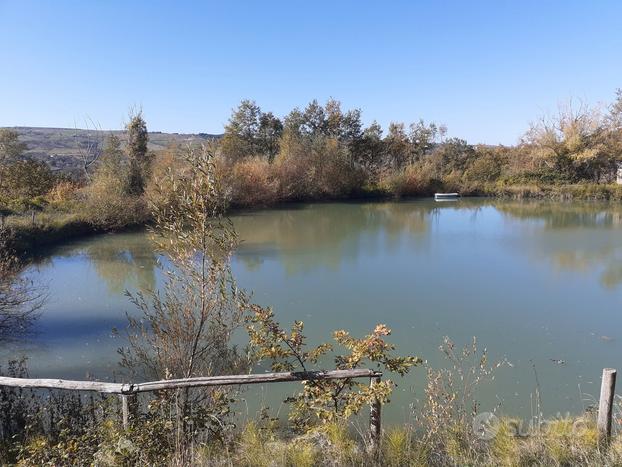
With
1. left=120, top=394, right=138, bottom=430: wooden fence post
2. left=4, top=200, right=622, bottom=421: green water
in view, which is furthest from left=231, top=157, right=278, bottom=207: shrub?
left=120, top=394, right=138, bottom=430: wooden fence post

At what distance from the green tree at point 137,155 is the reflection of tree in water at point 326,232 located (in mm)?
3903

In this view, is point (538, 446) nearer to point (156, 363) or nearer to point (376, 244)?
point (156, 363)

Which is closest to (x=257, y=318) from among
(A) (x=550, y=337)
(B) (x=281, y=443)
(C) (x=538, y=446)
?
(B) (x=281, y=443)

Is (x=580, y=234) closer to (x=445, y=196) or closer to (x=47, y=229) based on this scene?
(x=445, y=196)

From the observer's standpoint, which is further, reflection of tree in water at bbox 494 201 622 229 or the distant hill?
the distant hill

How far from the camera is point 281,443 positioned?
2969 millimetres

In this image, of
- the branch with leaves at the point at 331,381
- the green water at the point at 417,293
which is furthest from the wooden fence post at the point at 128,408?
the green water at the point at 417,293

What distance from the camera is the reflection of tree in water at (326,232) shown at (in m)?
12.0

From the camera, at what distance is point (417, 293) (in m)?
8.35

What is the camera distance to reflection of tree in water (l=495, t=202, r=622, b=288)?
10859 millimetres

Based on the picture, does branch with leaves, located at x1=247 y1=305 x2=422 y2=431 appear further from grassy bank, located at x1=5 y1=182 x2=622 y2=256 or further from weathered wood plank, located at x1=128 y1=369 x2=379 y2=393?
grassy bank, located at x1=5 y1=182 x2=622 y2=256

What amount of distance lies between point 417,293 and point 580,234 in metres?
10.1

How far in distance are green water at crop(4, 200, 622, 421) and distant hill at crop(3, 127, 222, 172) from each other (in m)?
8.17

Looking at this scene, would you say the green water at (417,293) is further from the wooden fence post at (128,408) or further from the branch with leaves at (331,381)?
the wooden fence post at (128,408)
